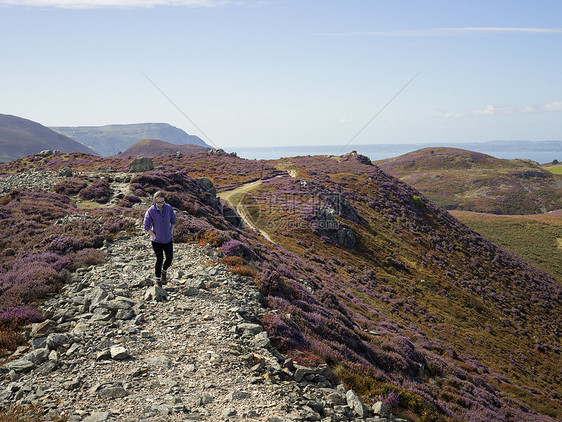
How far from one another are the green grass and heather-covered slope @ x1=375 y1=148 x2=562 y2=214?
3313cm

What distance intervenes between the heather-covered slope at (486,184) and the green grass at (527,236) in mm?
33129

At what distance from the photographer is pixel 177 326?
10.0m

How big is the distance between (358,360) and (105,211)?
64.6 ft

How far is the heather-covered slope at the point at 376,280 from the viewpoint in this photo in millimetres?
13148

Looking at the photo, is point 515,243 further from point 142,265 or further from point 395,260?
point 142,265

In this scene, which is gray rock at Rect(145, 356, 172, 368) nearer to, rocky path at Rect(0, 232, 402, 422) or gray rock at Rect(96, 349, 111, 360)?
rocky path at Rect(0, 232, 402, 422)

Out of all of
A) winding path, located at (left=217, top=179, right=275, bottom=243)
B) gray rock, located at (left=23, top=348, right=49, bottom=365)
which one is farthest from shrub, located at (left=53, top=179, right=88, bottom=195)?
gray rock, located at (left=23, top=348, right=49, bottom=365)

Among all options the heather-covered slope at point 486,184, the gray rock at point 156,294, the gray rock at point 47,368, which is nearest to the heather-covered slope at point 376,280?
the gray rock at point 156,294

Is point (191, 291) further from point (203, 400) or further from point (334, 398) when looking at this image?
point (334, 398)

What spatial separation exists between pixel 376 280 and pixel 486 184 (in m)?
148

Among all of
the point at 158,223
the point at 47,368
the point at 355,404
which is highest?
the point at 158,223

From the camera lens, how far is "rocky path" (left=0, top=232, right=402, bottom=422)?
22.9 ft

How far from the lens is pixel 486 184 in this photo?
15475 centimetres

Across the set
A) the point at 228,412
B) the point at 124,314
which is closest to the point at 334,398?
the point at 228,412
